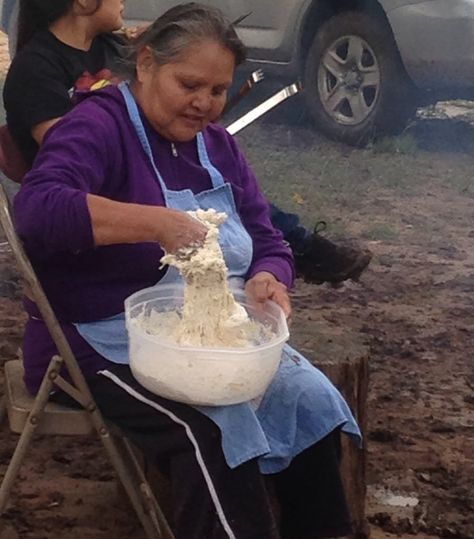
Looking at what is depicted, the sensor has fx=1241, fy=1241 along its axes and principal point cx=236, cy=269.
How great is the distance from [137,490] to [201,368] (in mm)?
552

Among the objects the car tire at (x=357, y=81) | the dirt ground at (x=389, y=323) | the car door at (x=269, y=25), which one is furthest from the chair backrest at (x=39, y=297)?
the car door at (x=269, y=25)

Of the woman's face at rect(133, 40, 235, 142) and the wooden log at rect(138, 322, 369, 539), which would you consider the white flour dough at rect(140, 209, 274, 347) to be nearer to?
the woman's face at rect(133, 40, 235, 142)

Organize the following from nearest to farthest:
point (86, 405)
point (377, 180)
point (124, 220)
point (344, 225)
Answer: point (124, 220) → point (86, 405) → point (344, 225) → point (377, 180)

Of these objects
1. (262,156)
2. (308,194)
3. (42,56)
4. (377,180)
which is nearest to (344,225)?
(308,194)

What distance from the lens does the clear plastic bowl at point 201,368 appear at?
2406mm

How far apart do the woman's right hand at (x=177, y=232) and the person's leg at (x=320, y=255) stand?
1.86m

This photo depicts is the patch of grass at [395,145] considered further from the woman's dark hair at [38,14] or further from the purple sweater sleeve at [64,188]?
the purple sweater sleeve at [64,188]

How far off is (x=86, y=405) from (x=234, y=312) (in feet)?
1.23

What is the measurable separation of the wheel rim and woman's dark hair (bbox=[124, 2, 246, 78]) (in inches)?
225

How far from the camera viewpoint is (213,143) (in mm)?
2930

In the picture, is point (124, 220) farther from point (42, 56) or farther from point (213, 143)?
point (42, 56)

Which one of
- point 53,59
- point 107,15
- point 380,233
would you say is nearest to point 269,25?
point 380,233

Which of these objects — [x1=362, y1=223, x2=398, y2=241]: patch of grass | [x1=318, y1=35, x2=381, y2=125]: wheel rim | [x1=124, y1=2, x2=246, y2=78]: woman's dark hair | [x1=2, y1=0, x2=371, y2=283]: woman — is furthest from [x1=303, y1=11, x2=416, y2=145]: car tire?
[x1=124, y1=2, x2=246, y2=78]: woman's dark hair

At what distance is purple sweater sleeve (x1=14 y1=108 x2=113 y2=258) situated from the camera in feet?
8.04
